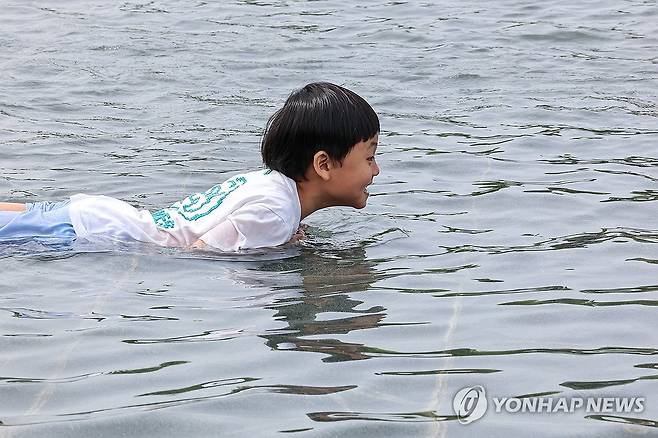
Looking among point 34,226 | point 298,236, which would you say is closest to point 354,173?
point 298,236

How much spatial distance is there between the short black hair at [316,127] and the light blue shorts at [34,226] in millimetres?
1020

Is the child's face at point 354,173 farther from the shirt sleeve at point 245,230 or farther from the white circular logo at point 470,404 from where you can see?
the white circular logo at point 470,404

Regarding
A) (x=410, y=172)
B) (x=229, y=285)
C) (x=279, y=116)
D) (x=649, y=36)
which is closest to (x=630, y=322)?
(x=229, y=285)

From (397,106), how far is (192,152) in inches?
70.8

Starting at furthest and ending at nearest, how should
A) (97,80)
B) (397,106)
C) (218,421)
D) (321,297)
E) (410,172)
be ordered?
(97,80)
(397,106)
(410,172)
(321,297)
(218,421)

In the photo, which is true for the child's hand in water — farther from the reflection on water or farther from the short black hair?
the short black hair

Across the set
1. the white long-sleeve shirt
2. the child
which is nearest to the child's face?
the child

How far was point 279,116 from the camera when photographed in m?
5.65

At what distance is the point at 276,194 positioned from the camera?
216 inches

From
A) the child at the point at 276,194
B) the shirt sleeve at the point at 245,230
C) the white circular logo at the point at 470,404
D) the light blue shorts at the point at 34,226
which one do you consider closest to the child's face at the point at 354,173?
the child at the point at 276,194

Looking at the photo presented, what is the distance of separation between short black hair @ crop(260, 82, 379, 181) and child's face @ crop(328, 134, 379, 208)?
4 centimetres

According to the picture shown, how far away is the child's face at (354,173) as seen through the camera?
566 cm

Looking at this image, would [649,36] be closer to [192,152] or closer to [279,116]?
[192,152]

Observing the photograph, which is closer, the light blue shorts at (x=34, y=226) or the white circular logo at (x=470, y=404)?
the white circular logo at (x=470, y=404)
